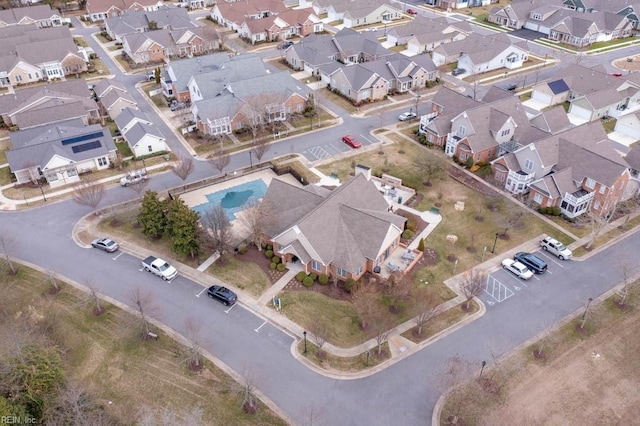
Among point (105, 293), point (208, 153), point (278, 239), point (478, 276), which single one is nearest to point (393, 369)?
point (478, 276)

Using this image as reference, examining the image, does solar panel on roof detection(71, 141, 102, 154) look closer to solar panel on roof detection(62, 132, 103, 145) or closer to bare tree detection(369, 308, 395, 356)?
solar panel on roof detection(62, 132, 103, 145)

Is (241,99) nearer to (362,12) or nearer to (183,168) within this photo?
(183,168)

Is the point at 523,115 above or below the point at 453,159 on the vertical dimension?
above

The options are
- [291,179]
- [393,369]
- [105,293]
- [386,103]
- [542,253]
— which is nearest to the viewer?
[393,369]

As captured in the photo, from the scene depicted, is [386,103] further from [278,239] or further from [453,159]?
[278,239]

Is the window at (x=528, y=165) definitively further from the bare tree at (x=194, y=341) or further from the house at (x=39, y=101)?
the house at (x=39, y=101)

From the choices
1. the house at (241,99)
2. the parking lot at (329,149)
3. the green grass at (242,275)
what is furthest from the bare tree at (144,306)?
the house at (241,99)

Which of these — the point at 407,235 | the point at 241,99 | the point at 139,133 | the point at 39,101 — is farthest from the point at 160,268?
the point at 39,101
